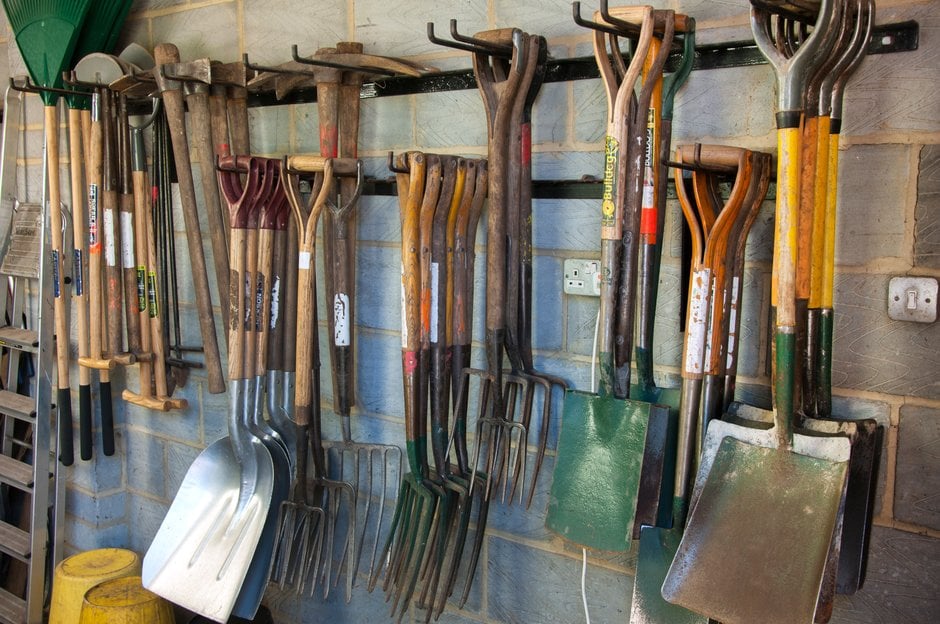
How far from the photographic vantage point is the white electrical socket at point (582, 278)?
1928 millimetres

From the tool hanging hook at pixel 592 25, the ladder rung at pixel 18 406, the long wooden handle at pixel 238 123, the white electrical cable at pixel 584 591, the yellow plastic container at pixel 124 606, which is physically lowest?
the yellow plastic container at pixel 124 606

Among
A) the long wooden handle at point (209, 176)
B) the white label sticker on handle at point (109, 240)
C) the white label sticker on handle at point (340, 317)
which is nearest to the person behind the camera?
the white label sticker on handle at point (340, 317)

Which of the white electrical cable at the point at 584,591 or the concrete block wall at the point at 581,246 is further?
the white electrical cable at the point at 584,591

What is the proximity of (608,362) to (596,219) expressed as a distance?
0.36 metres

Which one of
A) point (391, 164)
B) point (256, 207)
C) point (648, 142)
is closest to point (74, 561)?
point (256, 207)

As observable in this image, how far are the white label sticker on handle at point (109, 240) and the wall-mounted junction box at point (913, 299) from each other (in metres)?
2.19

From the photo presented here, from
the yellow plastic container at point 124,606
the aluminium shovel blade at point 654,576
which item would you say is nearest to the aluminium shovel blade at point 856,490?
the aluminium shovel blade at point 654,576

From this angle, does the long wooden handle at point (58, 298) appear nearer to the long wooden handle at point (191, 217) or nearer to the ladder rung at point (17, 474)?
the ladder rung at point (17, 474)

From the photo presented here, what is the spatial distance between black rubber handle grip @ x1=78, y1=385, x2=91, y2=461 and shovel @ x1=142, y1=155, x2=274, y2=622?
591mm

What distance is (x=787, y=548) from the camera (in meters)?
1.49

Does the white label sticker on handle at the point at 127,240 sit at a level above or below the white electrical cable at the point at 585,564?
above

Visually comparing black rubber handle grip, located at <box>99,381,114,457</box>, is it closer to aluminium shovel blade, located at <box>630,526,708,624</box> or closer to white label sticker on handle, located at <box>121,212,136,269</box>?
white label sticker on handle, located at <box>121,212,136,269</box>

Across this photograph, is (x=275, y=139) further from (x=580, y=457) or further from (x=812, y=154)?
(x=812, y=154)

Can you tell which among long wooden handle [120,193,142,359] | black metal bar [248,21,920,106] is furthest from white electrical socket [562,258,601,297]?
long wooden handle [120,193,142,359]
